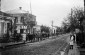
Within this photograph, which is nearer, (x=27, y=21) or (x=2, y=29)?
(x=2, y=29)

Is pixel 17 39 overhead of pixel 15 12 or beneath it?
beneath

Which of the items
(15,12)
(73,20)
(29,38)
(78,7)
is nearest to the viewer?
(29,38)

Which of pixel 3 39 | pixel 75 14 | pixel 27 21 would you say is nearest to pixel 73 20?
pixel 75 14

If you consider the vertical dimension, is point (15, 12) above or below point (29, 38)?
above

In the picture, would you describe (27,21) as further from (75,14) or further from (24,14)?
(75,14)

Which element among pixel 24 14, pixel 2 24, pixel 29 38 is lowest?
pixel 29 38

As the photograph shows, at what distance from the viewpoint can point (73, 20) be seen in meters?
42.4

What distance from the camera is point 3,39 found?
27.1 meters

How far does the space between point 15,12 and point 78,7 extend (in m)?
17.5

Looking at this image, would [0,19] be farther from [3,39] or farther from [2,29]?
[3,39]

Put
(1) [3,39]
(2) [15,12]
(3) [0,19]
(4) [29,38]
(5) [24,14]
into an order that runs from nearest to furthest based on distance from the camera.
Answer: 1. (1) [3,39]
2. (3) [0,19]
3. (4) [29,38]
4. (2) [15,12]
5. (5) [24,14]

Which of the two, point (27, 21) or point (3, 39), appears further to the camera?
point (27, 21)

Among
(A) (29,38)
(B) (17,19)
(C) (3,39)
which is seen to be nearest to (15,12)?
(B) (17,19)

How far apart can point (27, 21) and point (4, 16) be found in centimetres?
1904
